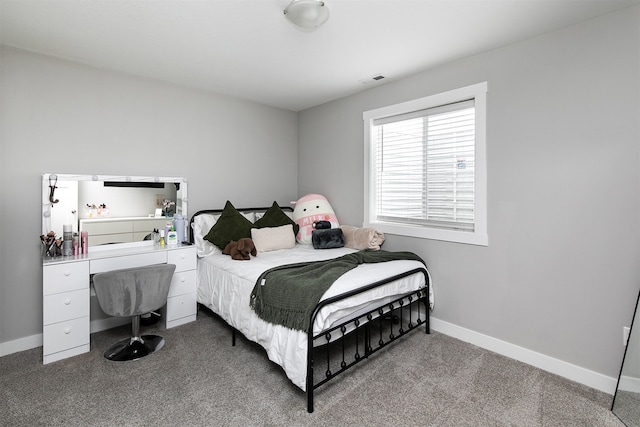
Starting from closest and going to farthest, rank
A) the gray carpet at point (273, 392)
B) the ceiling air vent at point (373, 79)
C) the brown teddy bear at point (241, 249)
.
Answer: the gray carpet at point (273, 392) < the brown teddy bear at point (241, 249) < the ceiling air vent at point (373, 79)

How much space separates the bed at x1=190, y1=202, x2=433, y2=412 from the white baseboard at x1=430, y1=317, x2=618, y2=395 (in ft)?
0.75

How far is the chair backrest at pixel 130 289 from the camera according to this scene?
2.32 meters

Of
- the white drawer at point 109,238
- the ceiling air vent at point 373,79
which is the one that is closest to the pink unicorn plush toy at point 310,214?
the ceiling air vent at point 373,79

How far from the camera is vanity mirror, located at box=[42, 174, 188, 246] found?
9.00 ft

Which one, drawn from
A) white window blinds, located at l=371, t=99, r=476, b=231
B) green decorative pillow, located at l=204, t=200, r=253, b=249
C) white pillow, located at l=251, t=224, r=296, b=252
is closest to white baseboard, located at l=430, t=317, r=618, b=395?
white window blinds, located at l=371, t=99, r=476, b=231

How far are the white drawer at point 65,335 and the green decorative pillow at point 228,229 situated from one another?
1.25m

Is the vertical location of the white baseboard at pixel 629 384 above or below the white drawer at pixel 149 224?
below

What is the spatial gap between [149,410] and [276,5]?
2.58m

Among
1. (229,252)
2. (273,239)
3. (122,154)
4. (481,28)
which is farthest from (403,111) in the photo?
(122,154)

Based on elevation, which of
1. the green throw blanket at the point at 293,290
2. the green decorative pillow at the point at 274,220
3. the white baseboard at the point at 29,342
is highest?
the green decorative pillow at the point at 274,220

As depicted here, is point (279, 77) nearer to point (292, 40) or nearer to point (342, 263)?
point (292, 40)

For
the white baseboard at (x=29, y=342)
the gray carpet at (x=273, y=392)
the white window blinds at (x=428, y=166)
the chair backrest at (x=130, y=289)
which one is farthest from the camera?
the white window blinds at (x=428, y=166)

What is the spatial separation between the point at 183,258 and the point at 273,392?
64.7 inches

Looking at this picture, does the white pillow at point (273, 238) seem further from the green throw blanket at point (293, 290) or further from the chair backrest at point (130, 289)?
the chair backrest at point (130, 289)
